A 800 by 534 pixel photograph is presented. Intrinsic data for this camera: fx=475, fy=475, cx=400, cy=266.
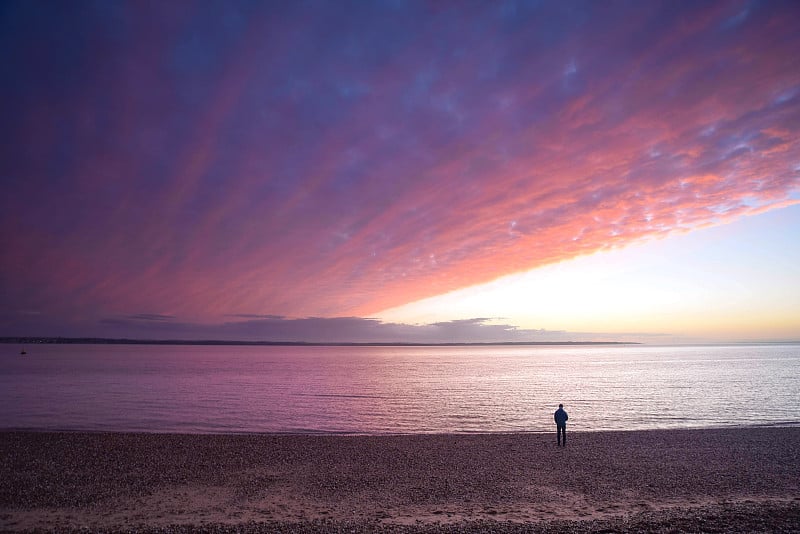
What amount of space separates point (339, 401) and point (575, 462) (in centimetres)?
3183

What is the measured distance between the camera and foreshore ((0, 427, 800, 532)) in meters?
15.0

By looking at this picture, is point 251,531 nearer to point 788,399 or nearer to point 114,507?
point 114,507

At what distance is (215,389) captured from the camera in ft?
204

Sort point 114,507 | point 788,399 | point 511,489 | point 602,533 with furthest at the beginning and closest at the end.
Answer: point 788,399, point 511,489, point 114,507, point 602,533

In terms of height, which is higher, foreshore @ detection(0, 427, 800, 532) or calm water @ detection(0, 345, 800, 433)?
foreshore @ detection(0, 427, 800, 532)

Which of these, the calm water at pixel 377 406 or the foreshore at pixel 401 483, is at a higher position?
the foreshore at pixel 401 483

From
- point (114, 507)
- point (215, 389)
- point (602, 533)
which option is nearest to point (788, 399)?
point (602, 533)

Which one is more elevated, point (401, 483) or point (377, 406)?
point (401, 483)

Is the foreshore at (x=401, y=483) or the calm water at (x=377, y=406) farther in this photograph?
the calm water at (x=377, y=406)

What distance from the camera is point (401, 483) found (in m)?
19.5

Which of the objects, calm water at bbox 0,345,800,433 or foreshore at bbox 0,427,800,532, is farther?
calm water at bbox 0,345,800,433

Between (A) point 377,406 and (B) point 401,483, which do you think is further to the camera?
(A) point 377,406

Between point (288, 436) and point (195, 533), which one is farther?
point (288, 436)

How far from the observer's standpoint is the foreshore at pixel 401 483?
15047 mm
